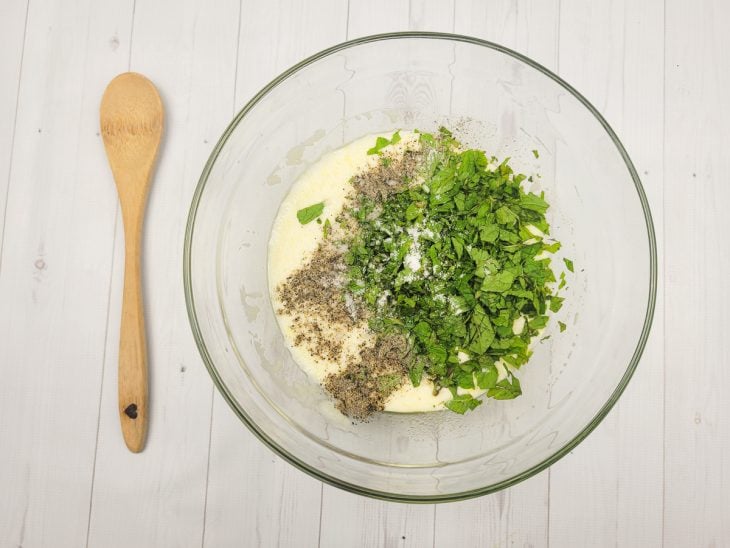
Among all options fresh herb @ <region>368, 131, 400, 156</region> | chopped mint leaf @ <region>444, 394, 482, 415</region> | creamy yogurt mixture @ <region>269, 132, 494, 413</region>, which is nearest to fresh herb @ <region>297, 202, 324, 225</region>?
creamy yogurt mixture @ <region>269, 132, 494, 413</region>

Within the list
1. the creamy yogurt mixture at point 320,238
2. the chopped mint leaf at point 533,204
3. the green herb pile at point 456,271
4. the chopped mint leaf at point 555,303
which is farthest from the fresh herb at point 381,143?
the chopped mint leaf at point 555,303

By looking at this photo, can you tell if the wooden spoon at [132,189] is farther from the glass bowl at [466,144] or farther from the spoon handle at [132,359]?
the glass bowl at [466,144]

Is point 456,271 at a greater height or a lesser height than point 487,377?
greater

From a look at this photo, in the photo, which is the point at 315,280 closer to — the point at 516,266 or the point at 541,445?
the point at 516,266

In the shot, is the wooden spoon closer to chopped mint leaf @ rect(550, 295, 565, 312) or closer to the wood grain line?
the wood grain line

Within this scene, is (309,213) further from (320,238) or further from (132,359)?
(132,359)

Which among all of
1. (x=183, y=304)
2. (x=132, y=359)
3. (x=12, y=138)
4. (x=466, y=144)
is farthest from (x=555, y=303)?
(x=12, y=138)
